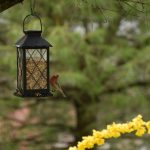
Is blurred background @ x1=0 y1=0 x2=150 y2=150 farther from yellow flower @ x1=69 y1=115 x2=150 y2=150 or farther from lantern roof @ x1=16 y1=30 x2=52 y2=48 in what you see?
yellow flower @ x1=69 y1=115 x2=150 y2=150

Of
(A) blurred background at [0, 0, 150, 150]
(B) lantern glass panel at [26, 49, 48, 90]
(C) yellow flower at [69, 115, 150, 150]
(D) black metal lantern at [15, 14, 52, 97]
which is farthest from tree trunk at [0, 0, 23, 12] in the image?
(A) blurred background at [0, 0, 150, 150]

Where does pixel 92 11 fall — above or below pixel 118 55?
above

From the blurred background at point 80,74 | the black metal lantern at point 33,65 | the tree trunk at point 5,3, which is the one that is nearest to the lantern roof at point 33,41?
the black metal lantern at point 33,65

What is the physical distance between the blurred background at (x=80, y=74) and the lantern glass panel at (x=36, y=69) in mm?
3446

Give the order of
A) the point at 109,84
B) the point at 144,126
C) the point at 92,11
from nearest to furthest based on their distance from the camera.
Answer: the point at 144,126 < the point at 92,11 < the point at 109,84

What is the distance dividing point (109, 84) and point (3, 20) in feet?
5.39

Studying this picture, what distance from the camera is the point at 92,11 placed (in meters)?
7.29

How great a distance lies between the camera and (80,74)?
274 inches

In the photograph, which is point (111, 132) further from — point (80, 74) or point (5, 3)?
point (80, 74)

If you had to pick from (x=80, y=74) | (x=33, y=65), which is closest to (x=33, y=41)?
(x=33, y=65)

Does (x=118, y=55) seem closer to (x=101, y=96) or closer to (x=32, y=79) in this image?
(x=101, y=96)

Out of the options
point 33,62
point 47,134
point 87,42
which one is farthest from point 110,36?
point 33,62

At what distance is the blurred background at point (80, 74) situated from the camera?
23.2ft

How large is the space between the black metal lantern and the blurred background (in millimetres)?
3449
